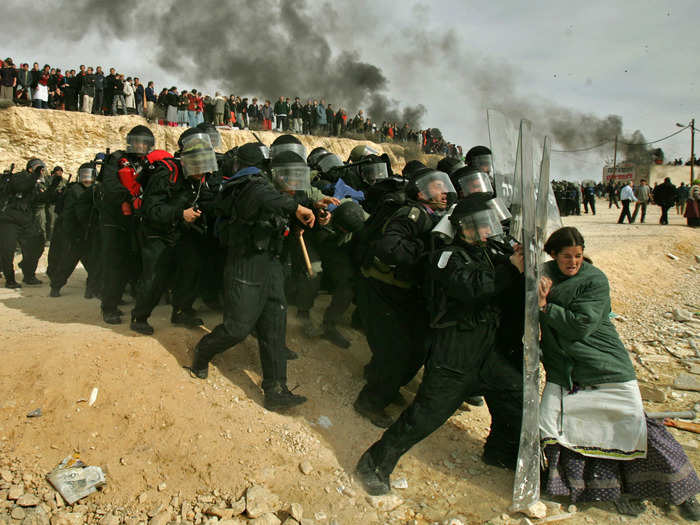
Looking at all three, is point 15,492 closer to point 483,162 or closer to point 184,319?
point 184,319

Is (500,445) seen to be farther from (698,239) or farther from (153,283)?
(698,239)

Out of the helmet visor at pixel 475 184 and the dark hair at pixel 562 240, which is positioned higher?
the helmet visor at pixel 475 184

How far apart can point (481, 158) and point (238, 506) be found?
4.71m

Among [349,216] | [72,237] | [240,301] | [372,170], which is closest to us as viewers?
[240,301]

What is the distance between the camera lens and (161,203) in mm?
4633

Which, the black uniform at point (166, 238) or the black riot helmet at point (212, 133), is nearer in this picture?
the black uniform at point (166, 238)

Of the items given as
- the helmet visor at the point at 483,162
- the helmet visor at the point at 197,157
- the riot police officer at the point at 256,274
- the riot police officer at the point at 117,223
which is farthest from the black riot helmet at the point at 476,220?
the riot police officer at the point at 117,223

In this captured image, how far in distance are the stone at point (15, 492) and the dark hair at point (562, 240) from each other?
3.55m

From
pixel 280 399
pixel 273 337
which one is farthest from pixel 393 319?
pixel 280 399

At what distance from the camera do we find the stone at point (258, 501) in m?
3.18

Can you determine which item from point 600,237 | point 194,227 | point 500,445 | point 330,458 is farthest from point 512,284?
point 600,237

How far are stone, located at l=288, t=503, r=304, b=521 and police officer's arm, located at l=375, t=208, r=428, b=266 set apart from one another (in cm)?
165

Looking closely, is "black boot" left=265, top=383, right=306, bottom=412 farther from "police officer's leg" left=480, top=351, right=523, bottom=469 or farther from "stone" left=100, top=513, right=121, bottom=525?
"police officer's leg" left=480, top=351, right=523, bottom=469

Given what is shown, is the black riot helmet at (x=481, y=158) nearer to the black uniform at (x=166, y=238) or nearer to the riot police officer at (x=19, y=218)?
the black uniform at (x=166, y=238)
